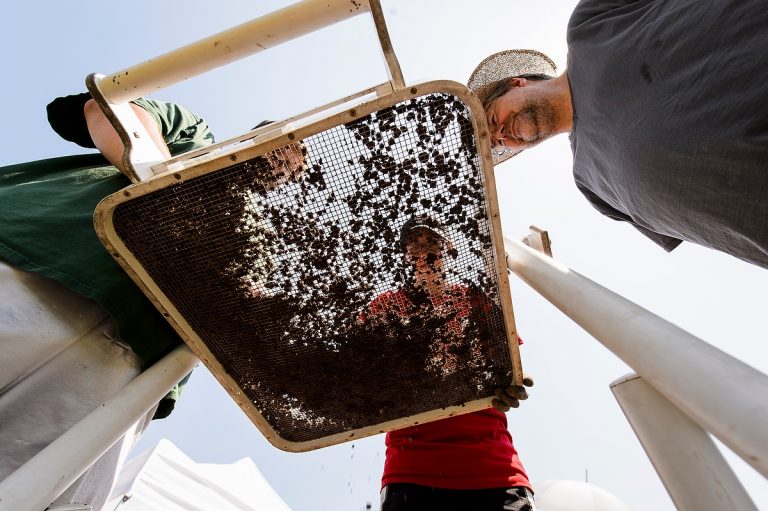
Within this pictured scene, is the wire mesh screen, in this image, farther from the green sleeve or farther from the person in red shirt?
the green sleeve

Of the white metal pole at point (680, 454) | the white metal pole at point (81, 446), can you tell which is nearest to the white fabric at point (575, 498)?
the white metal pole at point (680, 454)

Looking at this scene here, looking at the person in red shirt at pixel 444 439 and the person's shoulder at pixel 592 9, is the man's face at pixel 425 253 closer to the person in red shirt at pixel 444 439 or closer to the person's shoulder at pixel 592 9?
the person in red shirt at pixel 444 439

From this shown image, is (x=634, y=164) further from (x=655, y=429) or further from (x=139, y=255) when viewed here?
(x=139, y=255)

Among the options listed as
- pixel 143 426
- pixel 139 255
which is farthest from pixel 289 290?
pixel 143 426

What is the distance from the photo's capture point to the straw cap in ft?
6.54

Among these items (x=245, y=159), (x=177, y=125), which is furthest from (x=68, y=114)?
(x=245, y=159)

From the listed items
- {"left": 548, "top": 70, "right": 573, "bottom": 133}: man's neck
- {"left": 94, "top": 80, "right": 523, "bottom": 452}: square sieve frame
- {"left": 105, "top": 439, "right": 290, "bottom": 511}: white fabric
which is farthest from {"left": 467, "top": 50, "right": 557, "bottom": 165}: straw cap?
{"left": 105, "top": 439, "right": 290, "bottom": 511}: white fabric

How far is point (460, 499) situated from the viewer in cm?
145

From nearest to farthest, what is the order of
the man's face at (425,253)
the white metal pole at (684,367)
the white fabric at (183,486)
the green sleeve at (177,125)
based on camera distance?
the white metal pole at (684,367) → the man's face at (425,253) → the green sleeve at (177,125) → the white fabric at (183,486)

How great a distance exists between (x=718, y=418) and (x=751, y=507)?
22cm

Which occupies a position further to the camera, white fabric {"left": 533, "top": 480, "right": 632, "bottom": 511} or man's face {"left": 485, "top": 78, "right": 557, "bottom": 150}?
white fabric {"left": 533, "top": 480, "right": 632, "bottom": 511}

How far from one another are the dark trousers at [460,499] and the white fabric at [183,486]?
268 cm

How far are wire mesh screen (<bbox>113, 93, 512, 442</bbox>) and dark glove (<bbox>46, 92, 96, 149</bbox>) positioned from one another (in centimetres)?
72

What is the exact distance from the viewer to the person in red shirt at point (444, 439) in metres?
1.13
